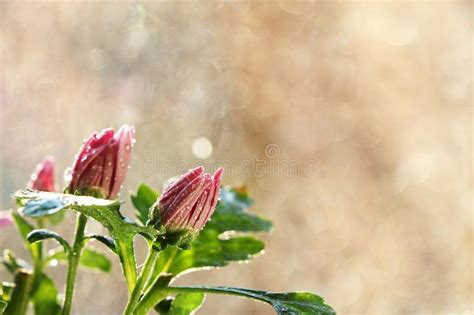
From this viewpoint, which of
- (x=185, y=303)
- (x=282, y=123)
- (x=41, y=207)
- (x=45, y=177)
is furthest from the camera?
(x=282, y=123)

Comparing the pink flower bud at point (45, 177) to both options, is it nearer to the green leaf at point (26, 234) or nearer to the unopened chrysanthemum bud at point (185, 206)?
the green leaf at point (26, 234)

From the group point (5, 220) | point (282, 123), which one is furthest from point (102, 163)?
point (282, 123)

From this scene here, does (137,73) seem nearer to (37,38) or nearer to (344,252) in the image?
(37,38)

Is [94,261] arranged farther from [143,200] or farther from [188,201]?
[188,201]

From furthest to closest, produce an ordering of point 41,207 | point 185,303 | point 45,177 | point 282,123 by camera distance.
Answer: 1. point 282,123
2. point 45,177
3. point 185,303
4. point 41,207

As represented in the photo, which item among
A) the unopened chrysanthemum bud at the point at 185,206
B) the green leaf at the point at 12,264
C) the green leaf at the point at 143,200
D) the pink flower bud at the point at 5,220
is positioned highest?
the green leaf at the point at 143,200

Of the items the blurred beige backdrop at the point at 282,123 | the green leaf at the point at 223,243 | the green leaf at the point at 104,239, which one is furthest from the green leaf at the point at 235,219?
the blurred beige backdrop at the point at 282,123
